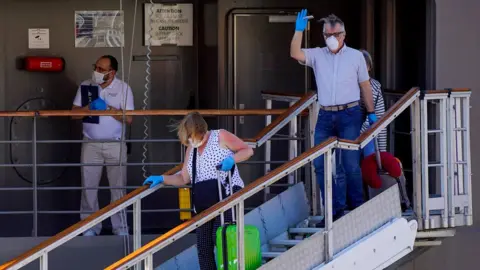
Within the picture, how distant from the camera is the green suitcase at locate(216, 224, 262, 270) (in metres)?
7.43

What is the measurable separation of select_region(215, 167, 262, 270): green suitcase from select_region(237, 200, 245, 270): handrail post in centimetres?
10

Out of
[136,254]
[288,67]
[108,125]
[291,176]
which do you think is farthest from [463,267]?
[136,254]

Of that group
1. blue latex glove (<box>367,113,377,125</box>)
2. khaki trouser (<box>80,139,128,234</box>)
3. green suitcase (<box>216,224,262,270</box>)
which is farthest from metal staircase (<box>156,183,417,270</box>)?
khaki trouser (<box>80,139,128,234</box>)

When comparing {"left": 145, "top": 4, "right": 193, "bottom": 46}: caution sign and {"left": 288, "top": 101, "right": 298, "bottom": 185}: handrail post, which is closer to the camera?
{"left": 288, "top": 101, "right": 298, "bottom": 185}: handrail post

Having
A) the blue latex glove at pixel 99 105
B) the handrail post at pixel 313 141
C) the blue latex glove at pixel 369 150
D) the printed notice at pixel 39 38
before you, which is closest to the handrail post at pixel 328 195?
the blue latex glove at pixel 369 150


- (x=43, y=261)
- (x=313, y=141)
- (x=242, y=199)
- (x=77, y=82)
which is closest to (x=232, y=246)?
(x=242, y=199)

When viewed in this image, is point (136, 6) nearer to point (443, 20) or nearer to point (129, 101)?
point (129, 101)

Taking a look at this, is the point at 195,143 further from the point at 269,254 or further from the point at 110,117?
the point at 110,117

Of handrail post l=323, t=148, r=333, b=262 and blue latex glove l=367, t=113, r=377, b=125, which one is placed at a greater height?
blue latex glove l=367, t=113, r=377, b=125

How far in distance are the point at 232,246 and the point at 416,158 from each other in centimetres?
170

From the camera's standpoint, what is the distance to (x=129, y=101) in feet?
34.4

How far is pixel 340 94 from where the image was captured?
830 cm

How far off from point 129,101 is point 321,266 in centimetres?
344

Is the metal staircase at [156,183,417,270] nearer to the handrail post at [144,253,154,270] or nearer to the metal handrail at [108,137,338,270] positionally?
the metal handrail at [108,137,338,270]
